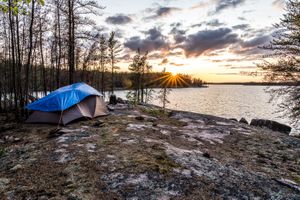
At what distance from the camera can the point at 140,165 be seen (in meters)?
5.36

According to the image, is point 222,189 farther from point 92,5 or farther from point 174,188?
point 92,5

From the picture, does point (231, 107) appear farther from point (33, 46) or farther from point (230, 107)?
point (33, 46)

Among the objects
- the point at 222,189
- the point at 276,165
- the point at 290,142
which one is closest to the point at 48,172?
the point at 222,189

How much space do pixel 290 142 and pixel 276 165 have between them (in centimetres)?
435

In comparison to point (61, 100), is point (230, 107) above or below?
below

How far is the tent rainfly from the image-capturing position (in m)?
9.89

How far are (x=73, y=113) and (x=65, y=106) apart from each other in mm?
474

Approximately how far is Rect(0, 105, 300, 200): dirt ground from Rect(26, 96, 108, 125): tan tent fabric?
73 centimetres

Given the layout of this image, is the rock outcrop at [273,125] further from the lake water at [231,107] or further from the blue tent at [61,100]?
the blue tent at [61,100]

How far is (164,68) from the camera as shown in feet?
108

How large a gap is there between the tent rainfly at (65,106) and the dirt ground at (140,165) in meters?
0.83

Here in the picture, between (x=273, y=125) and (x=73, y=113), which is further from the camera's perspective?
(x=273, y=125)

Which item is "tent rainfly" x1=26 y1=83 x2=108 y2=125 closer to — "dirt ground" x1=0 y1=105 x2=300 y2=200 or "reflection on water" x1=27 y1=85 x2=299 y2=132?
"dirt ground" x1=0 y1=105 x2=300 y2=200

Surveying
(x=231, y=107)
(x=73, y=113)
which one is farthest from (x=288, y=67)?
(x=231, y=107)
